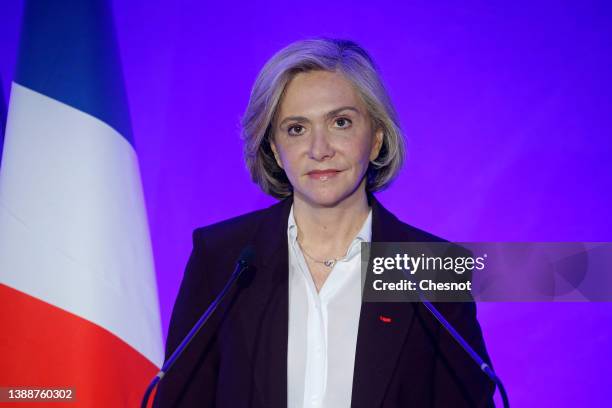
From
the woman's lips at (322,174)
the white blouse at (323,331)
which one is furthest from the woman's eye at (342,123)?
the white blouse at (323,331)

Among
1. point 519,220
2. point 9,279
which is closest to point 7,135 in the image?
point 9,279

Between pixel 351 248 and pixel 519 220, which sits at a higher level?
pixel 519 220

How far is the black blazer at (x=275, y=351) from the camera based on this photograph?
1570 millimetres

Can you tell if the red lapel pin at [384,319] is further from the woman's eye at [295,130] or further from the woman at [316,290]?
the woman's eye at [295,130]

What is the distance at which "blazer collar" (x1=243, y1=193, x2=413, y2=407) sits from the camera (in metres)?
1.55

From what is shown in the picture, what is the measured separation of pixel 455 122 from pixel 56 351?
151 centimetres

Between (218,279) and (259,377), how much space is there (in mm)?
286

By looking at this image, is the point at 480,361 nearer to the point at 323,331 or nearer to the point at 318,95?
the point at 323,331

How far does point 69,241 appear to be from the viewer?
6.70ft

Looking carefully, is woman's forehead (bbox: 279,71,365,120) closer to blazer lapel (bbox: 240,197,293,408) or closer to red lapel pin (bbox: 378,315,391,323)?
blazer lapel (bbox: 240,197,293,408)

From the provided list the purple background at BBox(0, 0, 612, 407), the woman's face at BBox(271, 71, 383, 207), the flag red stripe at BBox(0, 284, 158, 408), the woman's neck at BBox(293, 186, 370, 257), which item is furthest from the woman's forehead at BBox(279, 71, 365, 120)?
the flag red stripe at BBox(0, 284, 158, 408)

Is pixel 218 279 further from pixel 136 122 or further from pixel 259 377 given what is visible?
pixel 136 122

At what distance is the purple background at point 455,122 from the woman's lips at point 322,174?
73cm

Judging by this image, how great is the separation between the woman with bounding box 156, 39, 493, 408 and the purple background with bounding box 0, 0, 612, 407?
51 centimetres
